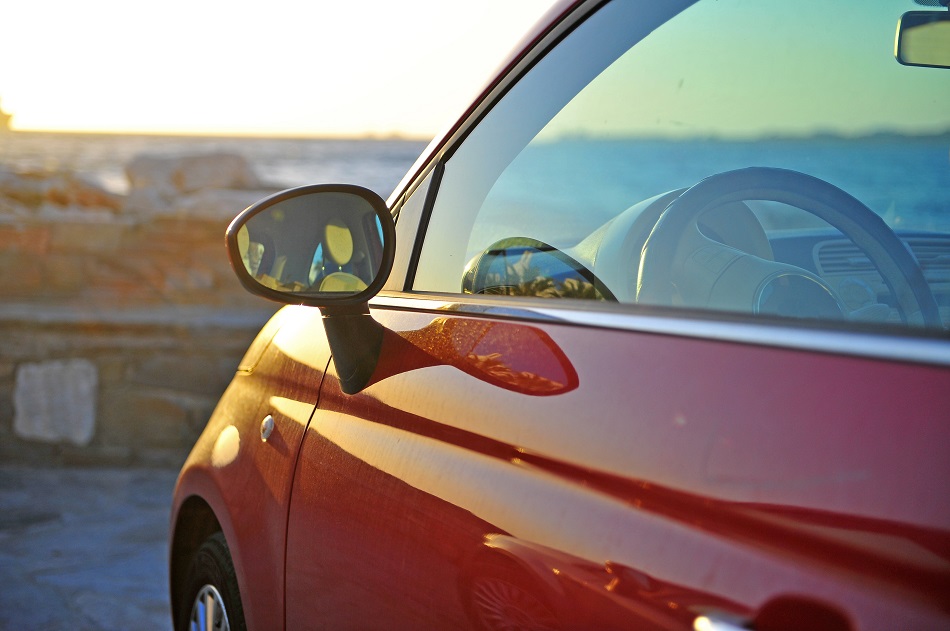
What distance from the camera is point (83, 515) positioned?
534cm

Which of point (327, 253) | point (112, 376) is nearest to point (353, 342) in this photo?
point (327, 253)

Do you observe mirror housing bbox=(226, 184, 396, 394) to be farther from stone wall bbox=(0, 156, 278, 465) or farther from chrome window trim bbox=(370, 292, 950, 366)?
stone wall bbox=(0, 156, 278, 465)

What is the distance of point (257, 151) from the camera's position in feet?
251

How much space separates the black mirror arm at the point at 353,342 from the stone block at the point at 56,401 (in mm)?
4907

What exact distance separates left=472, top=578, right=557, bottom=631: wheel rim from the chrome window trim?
0.34 metres

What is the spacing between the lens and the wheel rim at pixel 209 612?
226cm

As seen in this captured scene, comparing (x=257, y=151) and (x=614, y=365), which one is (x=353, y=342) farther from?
(x=257, y=151)

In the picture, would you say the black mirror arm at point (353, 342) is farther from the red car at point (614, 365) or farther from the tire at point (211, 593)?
the tire at point (211, 593)

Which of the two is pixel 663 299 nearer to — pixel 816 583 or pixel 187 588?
pixel 816 583

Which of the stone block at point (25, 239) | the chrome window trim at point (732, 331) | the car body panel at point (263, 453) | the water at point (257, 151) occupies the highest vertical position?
the water at point (257, 151)

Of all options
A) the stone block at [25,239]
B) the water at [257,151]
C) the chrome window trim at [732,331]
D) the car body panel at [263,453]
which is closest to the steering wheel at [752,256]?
the chrome window trim at [732,331]

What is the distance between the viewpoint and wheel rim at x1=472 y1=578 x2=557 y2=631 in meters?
1.09

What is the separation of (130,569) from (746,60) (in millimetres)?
3939

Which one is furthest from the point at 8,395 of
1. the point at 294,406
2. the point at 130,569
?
the point at 294,406
